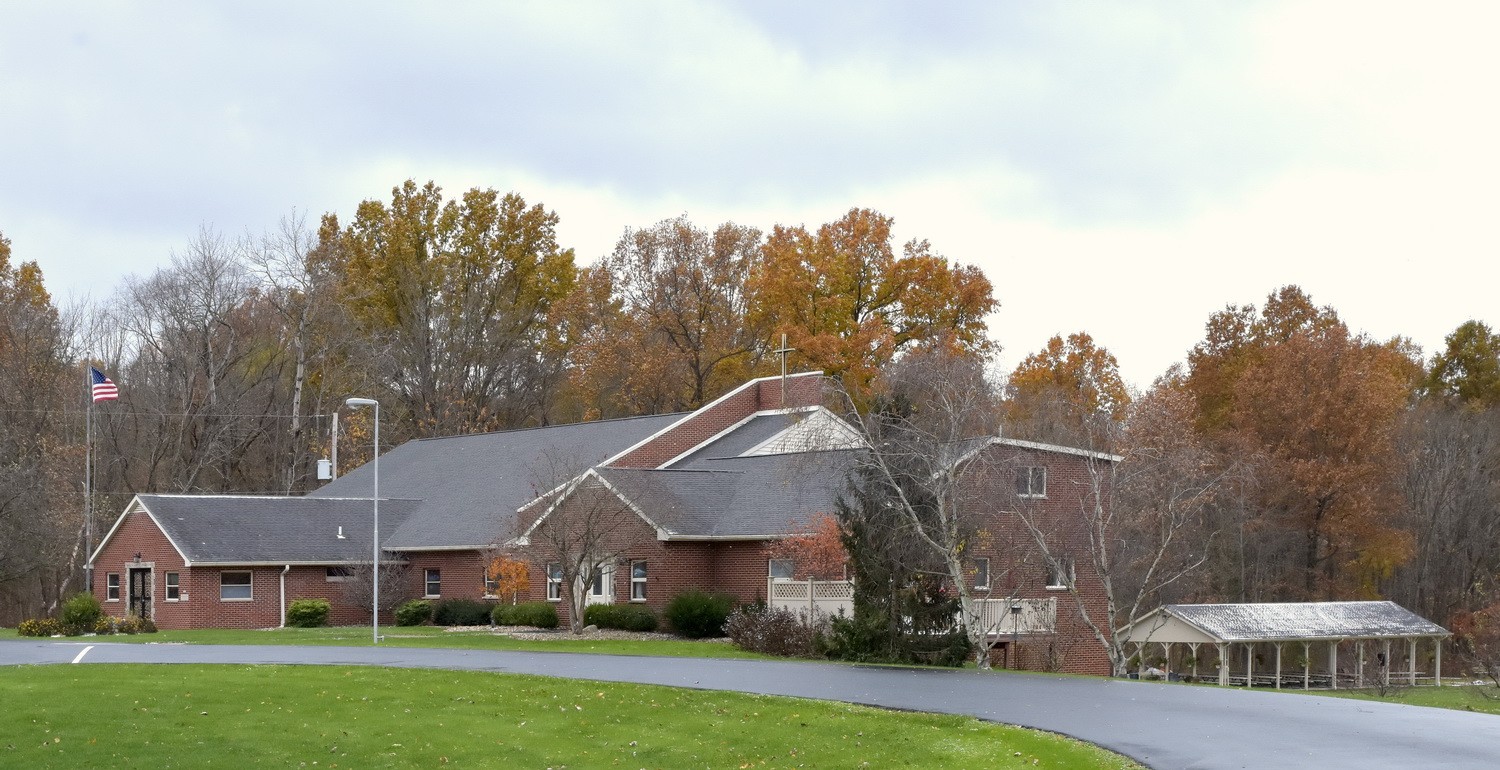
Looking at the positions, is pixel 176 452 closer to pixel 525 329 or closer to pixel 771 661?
pixel 525 329

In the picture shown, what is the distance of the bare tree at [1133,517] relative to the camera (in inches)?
1419

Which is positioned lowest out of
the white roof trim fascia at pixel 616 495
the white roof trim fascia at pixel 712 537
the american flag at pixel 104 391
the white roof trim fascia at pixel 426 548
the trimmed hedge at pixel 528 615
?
the trimmed hedge at pixel 528 615

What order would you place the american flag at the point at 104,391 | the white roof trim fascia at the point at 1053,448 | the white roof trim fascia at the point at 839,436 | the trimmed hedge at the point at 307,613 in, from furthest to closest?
the american flag at the point at 104,391, the trimmed hedge at the point at 307,613, the white roof trim fascia at the point at 1053,448, the white roof trim fascia at the point at 839,436

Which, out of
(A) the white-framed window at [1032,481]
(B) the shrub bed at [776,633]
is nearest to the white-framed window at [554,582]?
(B) the shrub bed at [776,633]

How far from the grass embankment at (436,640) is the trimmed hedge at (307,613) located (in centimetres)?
186

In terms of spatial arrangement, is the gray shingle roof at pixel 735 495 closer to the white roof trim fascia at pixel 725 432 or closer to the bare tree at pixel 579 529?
the bare tree at pixel 579 529

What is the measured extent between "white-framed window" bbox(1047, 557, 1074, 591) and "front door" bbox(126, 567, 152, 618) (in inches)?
1135

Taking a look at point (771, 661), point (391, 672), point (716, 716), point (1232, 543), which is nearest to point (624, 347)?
point (1232, 543)

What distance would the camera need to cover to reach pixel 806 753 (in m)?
20.1

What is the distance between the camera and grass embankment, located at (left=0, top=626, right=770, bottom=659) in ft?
124

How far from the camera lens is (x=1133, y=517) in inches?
1863

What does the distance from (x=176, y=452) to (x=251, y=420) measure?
141 inches

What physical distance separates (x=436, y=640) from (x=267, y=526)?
1481 centimetres

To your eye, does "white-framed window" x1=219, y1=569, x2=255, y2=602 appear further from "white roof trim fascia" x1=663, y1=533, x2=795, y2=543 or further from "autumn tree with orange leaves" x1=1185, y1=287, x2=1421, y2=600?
"autumn tree with orange leaves" x1=1185, y1=287, x2=1421, y2=600
